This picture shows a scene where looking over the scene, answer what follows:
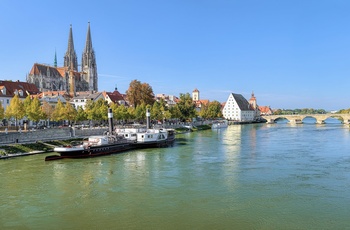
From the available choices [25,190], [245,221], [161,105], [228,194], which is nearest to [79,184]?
[25,190]

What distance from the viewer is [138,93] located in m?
96.8

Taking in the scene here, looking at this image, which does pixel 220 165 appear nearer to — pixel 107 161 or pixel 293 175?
pixel 293 175

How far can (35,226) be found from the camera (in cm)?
1689

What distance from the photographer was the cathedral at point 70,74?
123875mm

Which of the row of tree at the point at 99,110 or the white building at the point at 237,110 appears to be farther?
the white building at the point at 237,110

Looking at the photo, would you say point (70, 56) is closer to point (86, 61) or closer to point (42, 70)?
point (86, 61)

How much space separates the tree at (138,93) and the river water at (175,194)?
60739 mm

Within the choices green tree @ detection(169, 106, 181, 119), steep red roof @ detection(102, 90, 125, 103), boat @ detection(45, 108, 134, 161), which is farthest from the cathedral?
boat @ detection(45, 108, 134, 161)

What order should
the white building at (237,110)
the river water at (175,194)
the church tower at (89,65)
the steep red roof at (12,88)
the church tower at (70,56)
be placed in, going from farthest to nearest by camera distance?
1. the white building at (237,110)
2. the church tower at (70,56)
3. the church tower at (89,65)
4. the steep red roof at (12,88)
5. the river water at (175,194)

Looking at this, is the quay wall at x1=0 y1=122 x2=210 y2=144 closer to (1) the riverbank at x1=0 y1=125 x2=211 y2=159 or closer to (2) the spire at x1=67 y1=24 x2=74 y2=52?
(1) the riverbank at x1=0 y1=125 x2=211 y2=159

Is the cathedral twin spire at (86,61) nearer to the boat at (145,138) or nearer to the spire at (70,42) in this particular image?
the spire at (70,42)

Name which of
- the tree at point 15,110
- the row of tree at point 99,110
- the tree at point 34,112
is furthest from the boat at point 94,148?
the row of tree at point 99,110

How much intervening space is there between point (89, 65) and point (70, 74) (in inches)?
744

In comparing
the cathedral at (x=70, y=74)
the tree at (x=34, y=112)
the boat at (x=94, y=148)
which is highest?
the cathedral at (x=70, y=74)
